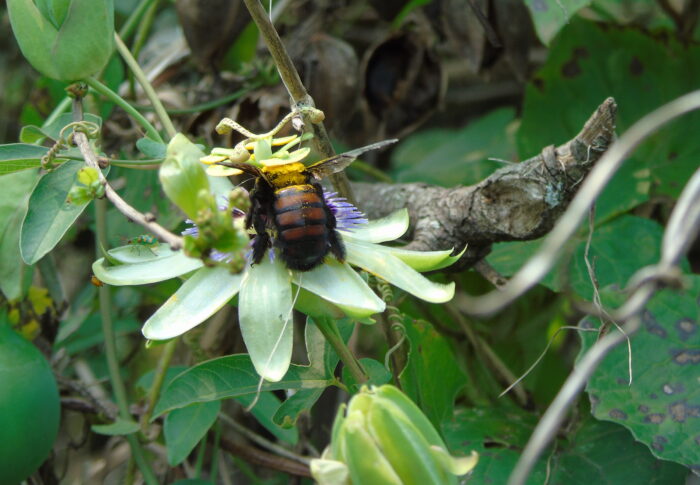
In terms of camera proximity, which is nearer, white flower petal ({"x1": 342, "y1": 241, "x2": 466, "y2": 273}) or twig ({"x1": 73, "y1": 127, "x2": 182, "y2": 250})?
twig ({"x1": 73, "y1": 127, "x2": 182, "y2": 250})

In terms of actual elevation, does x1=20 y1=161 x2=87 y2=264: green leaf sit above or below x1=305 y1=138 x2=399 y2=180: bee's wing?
below

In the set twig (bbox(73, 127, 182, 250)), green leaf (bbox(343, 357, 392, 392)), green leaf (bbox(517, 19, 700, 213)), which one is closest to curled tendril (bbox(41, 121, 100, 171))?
twig (bbox(73, 127, 182, 250))

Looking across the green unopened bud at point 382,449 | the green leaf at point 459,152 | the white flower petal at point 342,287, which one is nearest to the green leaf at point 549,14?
the green leaf at point 459,152

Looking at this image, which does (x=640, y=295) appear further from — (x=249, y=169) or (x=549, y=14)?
(x=549, y=14)

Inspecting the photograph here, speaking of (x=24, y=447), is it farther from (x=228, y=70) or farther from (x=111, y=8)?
(x=228, y=70)

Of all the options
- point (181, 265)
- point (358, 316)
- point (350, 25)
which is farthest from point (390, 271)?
point (350, 25)

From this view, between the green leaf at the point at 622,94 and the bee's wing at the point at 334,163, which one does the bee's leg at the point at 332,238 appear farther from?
the green leaf at the point at 622,94

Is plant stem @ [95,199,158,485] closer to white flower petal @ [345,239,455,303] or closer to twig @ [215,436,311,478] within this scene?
twig @ [215,436,311,478]
